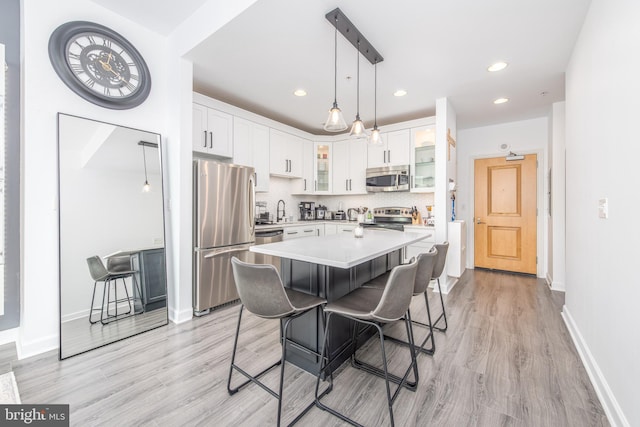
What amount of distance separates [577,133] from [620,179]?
3.91 ft

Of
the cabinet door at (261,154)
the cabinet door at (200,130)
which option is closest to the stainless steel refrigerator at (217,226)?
the cabinet door at (200,130)

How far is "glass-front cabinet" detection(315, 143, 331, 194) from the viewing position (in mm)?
5137

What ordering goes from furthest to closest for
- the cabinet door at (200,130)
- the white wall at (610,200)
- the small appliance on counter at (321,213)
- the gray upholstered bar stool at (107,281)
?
the small appliance on counter at (321,213) < the cabinet door at (200,130) < the gray upholstered bar stool at (107,281) < the white wall at (610,200)

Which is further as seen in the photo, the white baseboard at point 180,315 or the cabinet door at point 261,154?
the cabinet door at point 261,154

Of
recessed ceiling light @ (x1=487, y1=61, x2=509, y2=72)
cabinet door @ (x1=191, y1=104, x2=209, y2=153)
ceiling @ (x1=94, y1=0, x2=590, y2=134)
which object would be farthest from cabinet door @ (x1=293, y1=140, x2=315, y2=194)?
recessed ceiling light @ (x1=487, y1=61, x2=509, y2=72)

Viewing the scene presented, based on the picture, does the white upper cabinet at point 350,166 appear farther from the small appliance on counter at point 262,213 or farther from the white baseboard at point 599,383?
the white baseboard at point 599,383

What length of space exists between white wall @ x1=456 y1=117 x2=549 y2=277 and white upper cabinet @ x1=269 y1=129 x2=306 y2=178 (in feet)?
9.87

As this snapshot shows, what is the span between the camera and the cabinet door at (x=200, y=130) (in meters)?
3.20

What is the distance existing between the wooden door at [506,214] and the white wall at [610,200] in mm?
2474

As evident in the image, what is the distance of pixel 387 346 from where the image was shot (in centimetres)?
228

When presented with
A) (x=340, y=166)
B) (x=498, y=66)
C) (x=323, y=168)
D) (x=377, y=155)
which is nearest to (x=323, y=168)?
(x=323, y=168)

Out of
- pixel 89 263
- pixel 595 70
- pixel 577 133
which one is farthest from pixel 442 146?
pixel 89 263

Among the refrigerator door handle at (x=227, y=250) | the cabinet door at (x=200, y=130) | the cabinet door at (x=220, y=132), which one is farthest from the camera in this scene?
the cabinet door at (x=220, y=132)

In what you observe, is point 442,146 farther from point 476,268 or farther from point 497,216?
point 476,268
